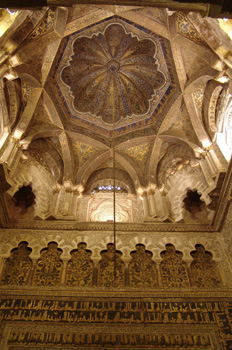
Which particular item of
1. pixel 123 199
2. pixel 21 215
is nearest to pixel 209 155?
pixel 123 199

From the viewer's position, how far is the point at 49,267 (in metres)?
6.84

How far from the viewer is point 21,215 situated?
8461 mm

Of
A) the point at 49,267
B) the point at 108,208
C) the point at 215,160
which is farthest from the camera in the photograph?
the point at 108,208

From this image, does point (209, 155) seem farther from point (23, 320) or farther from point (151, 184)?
point (23, 320)

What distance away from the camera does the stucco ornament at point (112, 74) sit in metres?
9.75

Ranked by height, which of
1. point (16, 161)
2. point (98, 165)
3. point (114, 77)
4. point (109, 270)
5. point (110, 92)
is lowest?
point (109, 270)

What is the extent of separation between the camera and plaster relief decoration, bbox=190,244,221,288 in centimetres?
680

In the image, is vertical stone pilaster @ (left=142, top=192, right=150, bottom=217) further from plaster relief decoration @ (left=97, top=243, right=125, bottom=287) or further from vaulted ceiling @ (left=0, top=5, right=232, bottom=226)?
plaster relief decoration @ (left=97, top=243, right=125, bottom=287)

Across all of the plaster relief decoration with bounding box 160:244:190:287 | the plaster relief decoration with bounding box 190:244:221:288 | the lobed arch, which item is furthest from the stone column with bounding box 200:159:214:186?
the lobed arch

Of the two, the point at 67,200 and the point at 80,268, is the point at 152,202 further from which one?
the point at 80,268

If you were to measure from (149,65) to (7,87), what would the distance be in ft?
15.0

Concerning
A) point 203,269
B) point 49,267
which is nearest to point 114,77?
point 49,267

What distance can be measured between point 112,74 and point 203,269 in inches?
281

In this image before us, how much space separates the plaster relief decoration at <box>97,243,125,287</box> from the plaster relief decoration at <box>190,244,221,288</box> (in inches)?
63.2
